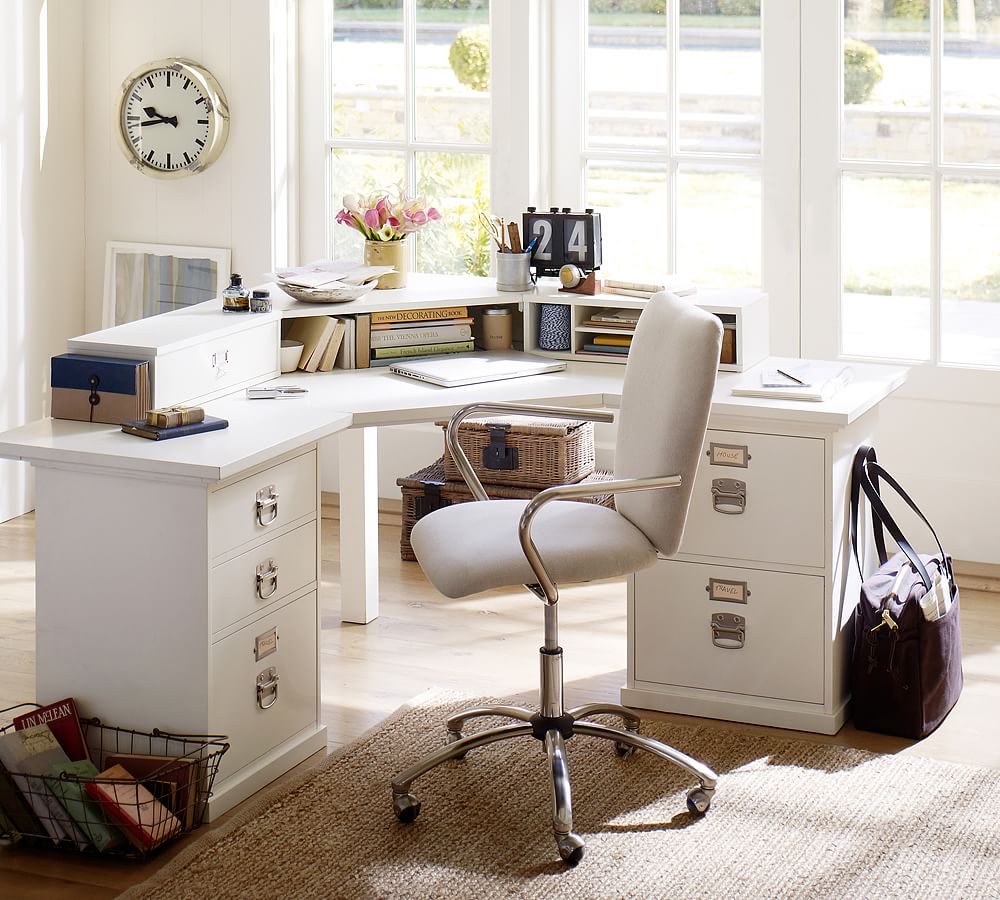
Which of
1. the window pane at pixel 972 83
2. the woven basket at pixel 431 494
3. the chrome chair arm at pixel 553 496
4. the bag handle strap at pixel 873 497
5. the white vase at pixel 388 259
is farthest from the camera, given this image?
the woven basket at pixel 431 494

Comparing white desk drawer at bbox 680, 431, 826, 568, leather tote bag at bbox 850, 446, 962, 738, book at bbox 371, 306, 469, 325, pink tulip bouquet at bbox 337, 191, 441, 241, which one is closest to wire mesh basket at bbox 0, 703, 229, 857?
white desk drawer at bbox 680, 431, 826, 568

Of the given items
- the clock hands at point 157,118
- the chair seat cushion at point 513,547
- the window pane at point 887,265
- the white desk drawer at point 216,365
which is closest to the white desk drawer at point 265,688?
the chair seat cushion at point 513,547

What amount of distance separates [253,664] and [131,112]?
249cm

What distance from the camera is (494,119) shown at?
450 centimetres

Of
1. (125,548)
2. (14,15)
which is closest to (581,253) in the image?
(125,548)

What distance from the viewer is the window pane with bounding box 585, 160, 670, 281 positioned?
14.6ft

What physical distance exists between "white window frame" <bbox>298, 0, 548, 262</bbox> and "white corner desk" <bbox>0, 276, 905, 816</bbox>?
105 centimetres

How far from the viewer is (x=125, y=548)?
266 cm

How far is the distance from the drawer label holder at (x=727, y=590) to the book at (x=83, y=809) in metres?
1.27

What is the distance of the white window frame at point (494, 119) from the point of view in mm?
4434

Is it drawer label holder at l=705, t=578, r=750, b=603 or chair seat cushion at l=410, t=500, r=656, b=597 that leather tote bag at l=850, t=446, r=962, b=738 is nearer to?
drawer label holder at l=705, t=578, r=750, b=603

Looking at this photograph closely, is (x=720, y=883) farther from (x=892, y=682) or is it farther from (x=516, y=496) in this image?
(x=516, y=496)

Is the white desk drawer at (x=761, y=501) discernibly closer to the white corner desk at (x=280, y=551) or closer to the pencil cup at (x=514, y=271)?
the white corner desk at (x=280, y=551)

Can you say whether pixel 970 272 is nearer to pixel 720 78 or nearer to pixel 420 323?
pixel 720 78
